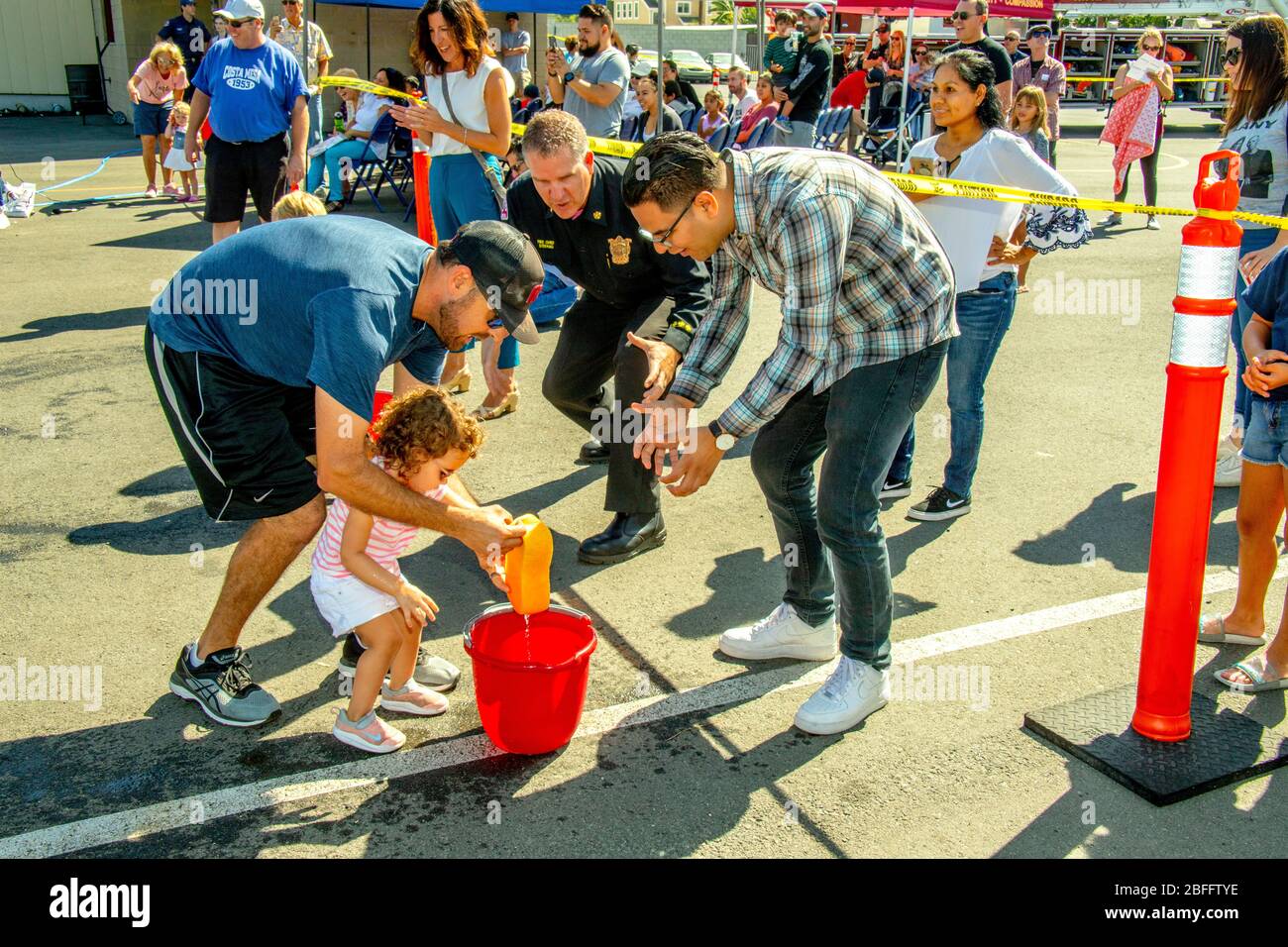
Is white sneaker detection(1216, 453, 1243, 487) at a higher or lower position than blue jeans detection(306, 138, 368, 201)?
lower

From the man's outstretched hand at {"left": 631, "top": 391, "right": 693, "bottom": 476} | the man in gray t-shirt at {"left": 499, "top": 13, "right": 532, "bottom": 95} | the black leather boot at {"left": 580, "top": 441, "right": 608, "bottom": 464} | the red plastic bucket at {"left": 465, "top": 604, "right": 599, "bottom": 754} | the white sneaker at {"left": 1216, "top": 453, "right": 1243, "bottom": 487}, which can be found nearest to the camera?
the red plastic bucket at {"left": 465, "top": 604, "right": 599, "bottom": 754}

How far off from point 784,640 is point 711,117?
13600mm

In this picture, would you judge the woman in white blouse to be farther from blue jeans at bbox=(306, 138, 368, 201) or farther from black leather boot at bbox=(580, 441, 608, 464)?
blue jeans at bbox=(306, 138, 368, 201)

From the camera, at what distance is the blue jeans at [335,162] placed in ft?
43.6

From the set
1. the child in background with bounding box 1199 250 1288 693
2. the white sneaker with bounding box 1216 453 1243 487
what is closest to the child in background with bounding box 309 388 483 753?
the child in background with bounding box 1199 250 1288 693

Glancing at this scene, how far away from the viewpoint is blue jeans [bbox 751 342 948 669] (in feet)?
11.7

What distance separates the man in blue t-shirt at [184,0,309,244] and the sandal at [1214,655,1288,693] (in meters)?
6.70

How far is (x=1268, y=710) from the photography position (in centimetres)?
381

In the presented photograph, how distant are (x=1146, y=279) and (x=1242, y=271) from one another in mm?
5636

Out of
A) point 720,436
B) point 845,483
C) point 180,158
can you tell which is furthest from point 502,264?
point 180,158

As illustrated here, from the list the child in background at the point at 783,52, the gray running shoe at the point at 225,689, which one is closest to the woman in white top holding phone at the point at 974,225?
the gray running shoe at the point at 225,689

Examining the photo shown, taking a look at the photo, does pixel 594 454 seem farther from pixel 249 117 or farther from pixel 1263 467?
pixel 249 117
